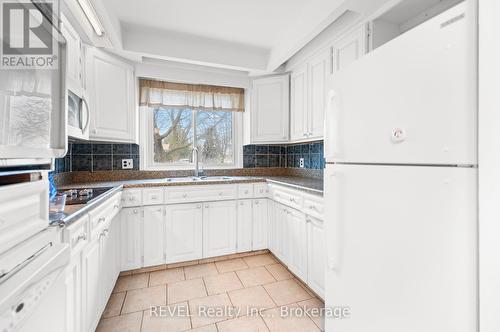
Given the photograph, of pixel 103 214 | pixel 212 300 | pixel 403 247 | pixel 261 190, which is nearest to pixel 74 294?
pixel 103 214

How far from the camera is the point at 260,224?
8.77ft

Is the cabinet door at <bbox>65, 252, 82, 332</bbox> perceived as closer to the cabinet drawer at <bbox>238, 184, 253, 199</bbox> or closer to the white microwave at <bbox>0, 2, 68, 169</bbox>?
the white microwave at <bbox>0, 2, 68, 169</bbox>

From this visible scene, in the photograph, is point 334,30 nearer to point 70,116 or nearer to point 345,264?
point 345,264

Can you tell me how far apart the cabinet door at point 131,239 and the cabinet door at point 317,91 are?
74.8 inches

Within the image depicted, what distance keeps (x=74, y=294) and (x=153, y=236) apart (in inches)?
45.5

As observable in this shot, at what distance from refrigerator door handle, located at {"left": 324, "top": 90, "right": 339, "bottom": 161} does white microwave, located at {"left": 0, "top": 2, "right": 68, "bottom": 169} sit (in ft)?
3.83

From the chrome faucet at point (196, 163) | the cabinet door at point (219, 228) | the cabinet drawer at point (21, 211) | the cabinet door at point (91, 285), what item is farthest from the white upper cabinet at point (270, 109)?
the cabinet drawer at point (21, 211)

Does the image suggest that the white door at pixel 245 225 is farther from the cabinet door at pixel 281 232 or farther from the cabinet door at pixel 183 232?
the cabinet door at pixel 183 232

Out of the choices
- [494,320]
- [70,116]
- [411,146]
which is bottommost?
[494,320]

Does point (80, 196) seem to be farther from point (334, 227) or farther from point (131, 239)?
point (334, 227)

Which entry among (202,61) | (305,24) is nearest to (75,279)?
(202,61)

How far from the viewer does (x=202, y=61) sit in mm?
2469

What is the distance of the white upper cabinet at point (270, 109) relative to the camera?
9.28 ft

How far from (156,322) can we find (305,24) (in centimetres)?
256
